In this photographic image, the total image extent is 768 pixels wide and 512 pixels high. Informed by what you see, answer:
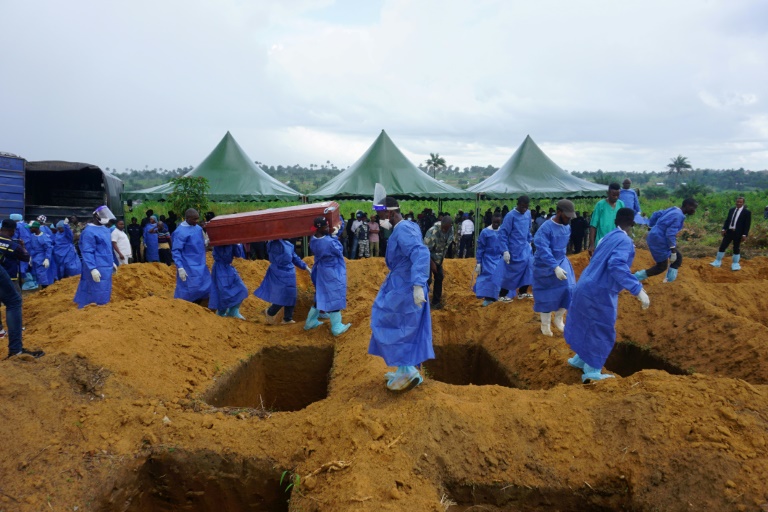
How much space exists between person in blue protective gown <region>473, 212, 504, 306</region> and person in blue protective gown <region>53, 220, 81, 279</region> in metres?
8.99

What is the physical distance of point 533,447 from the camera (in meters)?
3.34

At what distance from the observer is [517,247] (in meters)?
6.75

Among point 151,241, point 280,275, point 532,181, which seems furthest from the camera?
point 532,181

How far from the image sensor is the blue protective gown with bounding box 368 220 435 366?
3830 millimetres

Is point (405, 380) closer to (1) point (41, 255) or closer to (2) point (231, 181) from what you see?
(2) point (231, 181)

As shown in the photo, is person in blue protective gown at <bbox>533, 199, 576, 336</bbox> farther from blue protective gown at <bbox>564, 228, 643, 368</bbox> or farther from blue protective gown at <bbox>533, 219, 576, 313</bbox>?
blue protective gown at <bbox>564, 228, 643, 368</bbox>

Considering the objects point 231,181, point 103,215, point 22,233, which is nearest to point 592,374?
point 103,215

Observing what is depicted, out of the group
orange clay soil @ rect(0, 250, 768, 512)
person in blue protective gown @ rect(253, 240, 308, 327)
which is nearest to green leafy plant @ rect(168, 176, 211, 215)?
person in blue protective gown @ rect(253, 240, 308, 327)

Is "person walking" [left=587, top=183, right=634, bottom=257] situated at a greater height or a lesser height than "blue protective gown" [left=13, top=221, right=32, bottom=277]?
greater

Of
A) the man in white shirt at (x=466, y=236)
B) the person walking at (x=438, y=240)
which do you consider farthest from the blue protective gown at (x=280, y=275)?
the man in white shirt at (x=466, y=236)

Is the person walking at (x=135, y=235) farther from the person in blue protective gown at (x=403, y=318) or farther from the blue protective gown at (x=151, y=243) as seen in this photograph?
the person in blue protective gown at (x=403, y=318)

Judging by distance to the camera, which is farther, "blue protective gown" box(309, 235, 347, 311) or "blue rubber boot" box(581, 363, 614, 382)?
"blue protective gown" box(309, 235, 347, 311)

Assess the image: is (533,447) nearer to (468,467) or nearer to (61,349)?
(468,467)

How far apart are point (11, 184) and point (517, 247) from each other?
1147 centimetres
